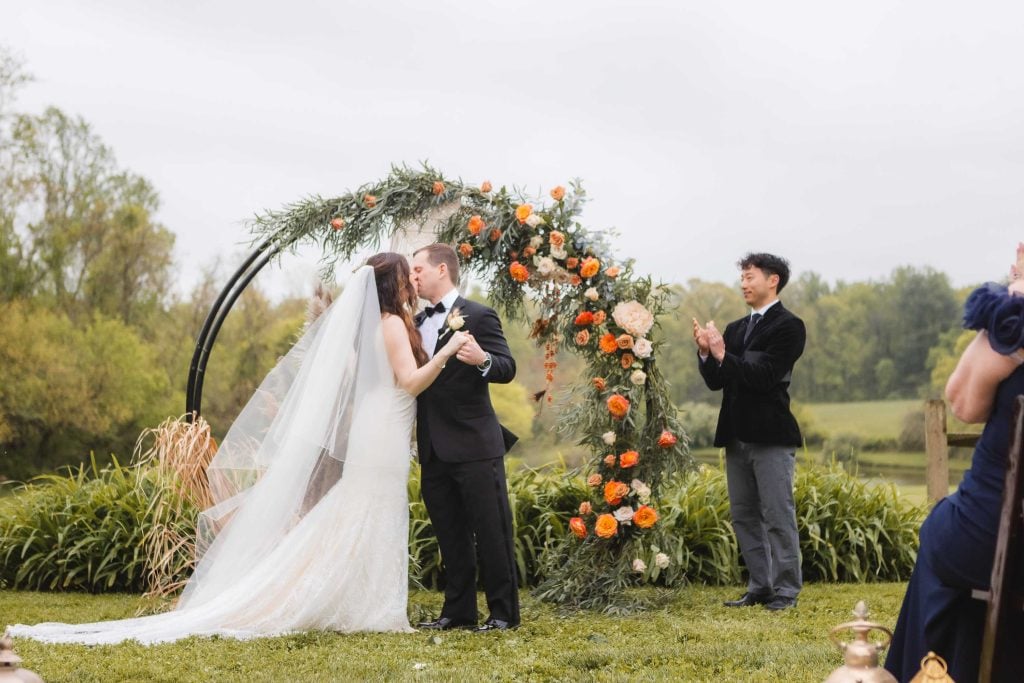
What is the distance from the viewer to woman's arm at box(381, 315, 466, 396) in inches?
215

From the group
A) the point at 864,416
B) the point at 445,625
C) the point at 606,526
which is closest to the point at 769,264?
the point at 606,526

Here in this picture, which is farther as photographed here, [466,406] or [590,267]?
[590,267]

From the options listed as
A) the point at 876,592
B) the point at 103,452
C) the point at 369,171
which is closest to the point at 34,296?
the point at 103,452

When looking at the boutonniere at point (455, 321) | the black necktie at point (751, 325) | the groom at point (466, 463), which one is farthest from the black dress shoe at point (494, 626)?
the black necktie at point (751, 325)

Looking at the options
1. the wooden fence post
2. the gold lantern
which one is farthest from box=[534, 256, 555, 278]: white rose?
the wooden fence post

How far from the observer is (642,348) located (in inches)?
248

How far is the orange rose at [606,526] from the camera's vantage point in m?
6.29

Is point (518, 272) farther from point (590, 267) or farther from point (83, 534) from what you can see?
point (83, 534)

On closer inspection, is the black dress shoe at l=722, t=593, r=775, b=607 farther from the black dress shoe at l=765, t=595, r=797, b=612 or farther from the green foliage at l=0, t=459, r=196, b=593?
the green foliage at l=0, t=459, r=196, b=593

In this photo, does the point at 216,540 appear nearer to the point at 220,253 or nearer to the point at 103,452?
the point at 103,452

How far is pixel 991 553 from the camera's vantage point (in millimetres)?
2742

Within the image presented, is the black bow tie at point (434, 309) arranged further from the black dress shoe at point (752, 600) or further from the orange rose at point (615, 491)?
the black dress shoe at point (752, 600)

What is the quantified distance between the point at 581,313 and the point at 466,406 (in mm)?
1150

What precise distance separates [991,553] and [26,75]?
75.3 feet
